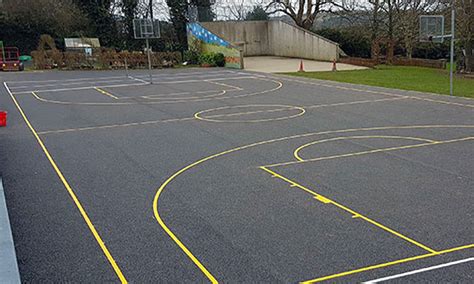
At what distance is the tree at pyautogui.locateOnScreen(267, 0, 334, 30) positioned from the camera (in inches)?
1709

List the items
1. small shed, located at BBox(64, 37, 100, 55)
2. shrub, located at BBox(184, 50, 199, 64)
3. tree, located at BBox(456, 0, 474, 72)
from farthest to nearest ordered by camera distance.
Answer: small shed, located at BBox(64, 37, 100, 55) < shrub, located at BBox(184, 50, 199, 64) < tree, located at BBox(456, 0, 474, 72)

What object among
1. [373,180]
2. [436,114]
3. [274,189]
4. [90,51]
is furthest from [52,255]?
[90,51]

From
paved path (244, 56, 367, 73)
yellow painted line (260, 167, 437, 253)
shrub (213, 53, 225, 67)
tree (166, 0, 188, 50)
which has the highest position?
tree (166, 0, 188, 50)

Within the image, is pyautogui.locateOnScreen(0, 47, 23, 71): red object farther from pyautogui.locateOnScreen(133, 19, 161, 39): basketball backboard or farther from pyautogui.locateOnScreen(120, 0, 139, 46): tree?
pyautogui.locateOnScreen(133, 19, 161, 39): basketball backboard

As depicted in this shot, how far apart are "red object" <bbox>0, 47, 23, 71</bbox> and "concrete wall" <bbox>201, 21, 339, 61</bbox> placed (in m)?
14.9

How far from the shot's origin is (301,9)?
143 feet

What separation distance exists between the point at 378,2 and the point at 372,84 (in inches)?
603

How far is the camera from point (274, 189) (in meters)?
8.55

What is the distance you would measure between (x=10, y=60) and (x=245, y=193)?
3812 centimetres

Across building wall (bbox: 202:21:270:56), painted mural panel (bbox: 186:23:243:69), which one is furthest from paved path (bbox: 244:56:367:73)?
building wall (bbox: 202:21:270:56)

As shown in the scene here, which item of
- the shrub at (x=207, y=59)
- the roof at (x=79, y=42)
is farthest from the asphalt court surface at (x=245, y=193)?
the roof at (x=79, y=42)

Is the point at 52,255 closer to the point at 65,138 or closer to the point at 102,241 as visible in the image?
the point at 102,241

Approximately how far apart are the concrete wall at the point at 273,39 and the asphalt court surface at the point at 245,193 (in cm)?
2386

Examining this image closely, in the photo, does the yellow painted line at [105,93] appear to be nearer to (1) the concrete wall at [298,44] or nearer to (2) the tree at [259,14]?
(1) the concrete wall at [298,44]
